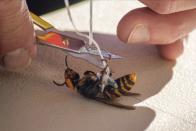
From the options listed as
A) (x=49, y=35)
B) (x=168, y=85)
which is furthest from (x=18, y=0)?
(x=168, y=85)

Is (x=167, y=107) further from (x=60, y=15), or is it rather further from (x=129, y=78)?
(x=60, y=15)

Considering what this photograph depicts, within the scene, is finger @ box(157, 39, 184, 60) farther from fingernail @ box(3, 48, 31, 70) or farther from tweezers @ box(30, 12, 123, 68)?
fingernail @ box(3, 48, 31, 70)

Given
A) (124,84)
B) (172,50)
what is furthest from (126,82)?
(172,50)

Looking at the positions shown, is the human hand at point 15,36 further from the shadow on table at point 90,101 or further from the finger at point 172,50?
the finger at point 172,50

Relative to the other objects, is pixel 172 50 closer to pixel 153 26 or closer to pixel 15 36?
pixel 153 26

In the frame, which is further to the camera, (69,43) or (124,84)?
(69,43)

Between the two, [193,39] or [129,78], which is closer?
[129,78]
